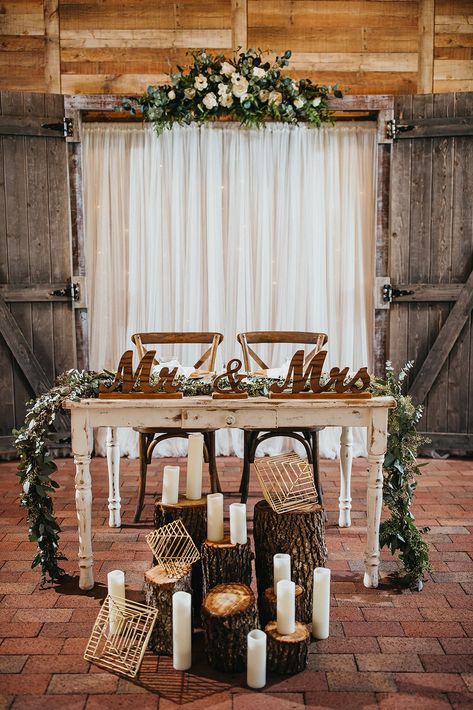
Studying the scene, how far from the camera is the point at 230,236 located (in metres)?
4.81

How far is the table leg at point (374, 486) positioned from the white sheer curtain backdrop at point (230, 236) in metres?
2.03

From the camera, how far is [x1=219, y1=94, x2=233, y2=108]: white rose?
4.25m

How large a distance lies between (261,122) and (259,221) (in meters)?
0.64

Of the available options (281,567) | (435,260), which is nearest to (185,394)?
(281,567)

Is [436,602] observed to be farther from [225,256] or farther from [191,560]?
[225,256]

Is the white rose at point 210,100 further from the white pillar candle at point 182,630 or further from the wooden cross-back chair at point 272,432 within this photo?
the white pillar candle at point 182,630

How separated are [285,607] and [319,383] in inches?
34.2

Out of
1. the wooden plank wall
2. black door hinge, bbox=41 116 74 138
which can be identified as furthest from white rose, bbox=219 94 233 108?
black door hinge, bbox=41 116 74 138

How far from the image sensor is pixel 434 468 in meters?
4.52

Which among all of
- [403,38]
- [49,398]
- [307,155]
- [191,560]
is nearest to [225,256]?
[307,155]

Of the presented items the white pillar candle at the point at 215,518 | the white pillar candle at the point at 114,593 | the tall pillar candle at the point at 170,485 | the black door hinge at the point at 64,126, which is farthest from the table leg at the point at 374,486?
the black door hinge at the point at 64,126

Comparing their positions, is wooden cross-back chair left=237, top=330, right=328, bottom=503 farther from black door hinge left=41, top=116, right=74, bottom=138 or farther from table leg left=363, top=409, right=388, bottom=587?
black door hinge left=41, top=116, right=74, bottom=138

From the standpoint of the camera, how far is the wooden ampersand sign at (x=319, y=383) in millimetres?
2689

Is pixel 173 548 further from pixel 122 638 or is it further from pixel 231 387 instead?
pixel 231 387
